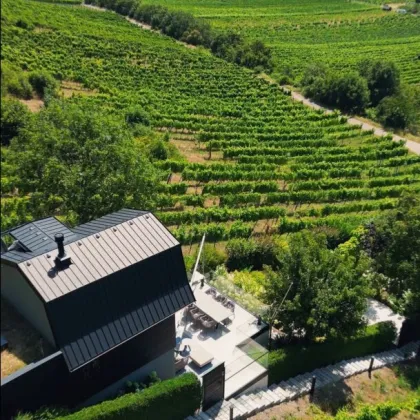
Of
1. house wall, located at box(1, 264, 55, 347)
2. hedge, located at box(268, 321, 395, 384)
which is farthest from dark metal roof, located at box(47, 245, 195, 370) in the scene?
hedge, located at box(268, 321, 395, 384)

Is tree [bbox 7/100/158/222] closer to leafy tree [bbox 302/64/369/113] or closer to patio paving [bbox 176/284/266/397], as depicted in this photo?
patio paving [bbox 176/284/266/397]

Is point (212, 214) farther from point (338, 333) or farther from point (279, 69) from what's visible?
point (279, 69)

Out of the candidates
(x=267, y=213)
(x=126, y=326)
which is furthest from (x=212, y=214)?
(x=126, y=326)

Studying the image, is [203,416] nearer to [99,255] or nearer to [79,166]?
[99,255]

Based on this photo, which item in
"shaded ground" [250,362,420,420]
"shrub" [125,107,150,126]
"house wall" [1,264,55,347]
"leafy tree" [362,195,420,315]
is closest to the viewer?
"house wall" [1,264,55,347]

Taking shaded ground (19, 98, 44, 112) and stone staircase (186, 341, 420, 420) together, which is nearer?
stone staircase (186, 341, 420, 420)

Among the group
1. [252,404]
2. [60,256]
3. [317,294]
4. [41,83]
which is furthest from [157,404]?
[41,83]

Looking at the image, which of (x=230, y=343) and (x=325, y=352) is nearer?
(x=230, y=343)

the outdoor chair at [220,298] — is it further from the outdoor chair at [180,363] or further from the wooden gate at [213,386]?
the wooden gate at [213,386]
